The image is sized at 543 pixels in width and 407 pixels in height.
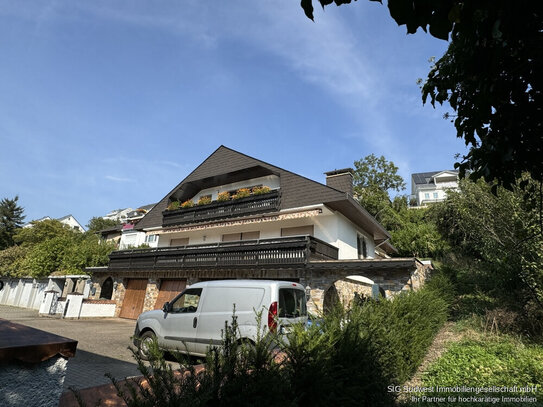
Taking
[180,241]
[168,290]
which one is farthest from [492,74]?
[180,241]

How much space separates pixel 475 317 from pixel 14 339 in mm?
12096

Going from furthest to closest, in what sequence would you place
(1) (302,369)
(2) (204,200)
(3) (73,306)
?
(2) (204,200) < (3) (73,306) < (1) (302,369)

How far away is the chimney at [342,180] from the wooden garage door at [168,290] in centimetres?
1132

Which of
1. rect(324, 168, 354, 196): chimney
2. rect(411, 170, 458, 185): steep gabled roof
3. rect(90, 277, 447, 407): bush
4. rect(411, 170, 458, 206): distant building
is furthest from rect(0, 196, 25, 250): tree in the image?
rect(411, 170, 458, 185): steep gabled roof

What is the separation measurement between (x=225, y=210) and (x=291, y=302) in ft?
42.4

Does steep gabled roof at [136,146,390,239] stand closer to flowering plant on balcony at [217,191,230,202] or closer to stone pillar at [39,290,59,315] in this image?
flowering plant on balcony at [217,191,230,202]

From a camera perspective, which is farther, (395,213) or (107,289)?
(395,213)

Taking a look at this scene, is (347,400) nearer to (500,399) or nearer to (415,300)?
(500,399)

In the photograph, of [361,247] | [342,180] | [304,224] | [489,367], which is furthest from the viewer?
[361,247]

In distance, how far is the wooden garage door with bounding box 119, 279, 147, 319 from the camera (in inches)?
790

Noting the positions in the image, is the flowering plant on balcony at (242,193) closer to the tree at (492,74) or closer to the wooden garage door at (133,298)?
the wooden garage door at (133,298)

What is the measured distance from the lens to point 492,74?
2746mm

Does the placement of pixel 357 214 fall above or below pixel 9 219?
below

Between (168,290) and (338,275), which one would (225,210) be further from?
(338,275)
